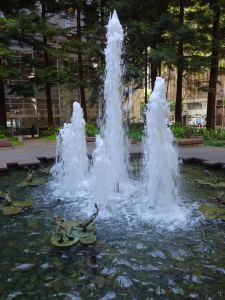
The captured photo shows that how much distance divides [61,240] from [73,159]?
377 centimetres

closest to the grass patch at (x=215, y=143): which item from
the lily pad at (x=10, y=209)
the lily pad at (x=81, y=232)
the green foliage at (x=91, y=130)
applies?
the green foliage at (x=91, y=130)

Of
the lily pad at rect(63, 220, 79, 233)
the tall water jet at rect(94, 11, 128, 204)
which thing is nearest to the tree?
the tall water jet at rect(94, 11, 128, 204)

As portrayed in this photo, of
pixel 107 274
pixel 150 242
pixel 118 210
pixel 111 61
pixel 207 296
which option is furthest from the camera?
pixel 111 61

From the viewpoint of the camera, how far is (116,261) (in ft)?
10.2

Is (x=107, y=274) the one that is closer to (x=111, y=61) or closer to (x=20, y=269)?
(x=20, y=269)

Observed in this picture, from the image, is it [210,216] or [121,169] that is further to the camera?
[121,169]

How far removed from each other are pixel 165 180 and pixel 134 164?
3.95 meters

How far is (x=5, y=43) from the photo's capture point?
14953 millimetres

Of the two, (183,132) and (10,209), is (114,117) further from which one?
(183,132)

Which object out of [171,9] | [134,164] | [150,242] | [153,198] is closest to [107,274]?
[150,242]

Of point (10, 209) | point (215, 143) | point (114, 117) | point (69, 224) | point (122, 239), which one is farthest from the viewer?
point (215, 143)

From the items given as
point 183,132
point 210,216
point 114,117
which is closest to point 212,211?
point 210,216

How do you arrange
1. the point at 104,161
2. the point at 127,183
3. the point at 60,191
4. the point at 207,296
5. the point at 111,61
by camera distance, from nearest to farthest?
the point at 207,296 < the point at 104,161 < the point at 60,191 < the point at 127,183 < the point at 111,61

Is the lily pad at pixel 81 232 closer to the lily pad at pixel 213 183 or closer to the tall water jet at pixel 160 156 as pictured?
the tall water jet at pixel 160 156
